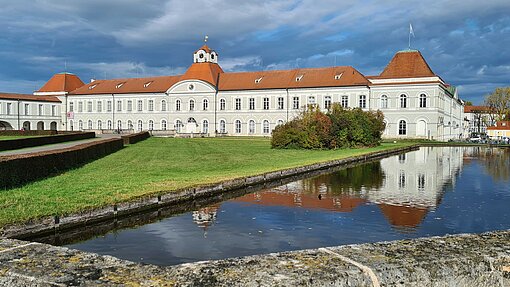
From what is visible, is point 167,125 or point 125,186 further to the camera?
point 167,125

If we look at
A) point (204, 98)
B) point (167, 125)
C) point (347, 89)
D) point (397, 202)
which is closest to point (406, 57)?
point (347, 89)

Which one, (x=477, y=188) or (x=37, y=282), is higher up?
(x=37, y=282)

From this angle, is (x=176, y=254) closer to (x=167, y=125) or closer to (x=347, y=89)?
(x=347, y=89)

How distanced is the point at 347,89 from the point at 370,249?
59.9 metres

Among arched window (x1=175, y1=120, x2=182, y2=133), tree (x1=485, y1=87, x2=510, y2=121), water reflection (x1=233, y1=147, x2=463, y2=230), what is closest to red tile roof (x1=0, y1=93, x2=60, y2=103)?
arched window (x1=175, y1=120, x2=182, y2=133)

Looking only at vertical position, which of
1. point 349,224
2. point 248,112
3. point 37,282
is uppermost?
point 248,112

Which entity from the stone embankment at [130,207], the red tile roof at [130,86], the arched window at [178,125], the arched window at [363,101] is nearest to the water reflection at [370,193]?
the stone embankment at [130,207]

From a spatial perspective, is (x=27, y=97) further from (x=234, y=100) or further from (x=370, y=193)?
(x=370, y=193)

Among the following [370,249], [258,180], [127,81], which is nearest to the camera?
[370,249]

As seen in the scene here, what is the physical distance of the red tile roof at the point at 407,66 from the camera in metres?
58.3

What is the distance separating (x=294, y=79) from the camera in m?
65.1

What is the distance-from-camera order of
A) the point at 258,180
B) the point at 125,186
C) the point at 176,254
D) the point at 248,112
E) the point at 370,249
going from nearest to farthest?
1. the point at 370,249
2. the point at 176,254
3. the point at 125,186
4. the point at 258,180
5. the point at 248,112

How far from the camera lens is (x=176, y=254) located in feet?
23.5

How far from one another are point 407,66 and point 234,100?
85.2 feet
